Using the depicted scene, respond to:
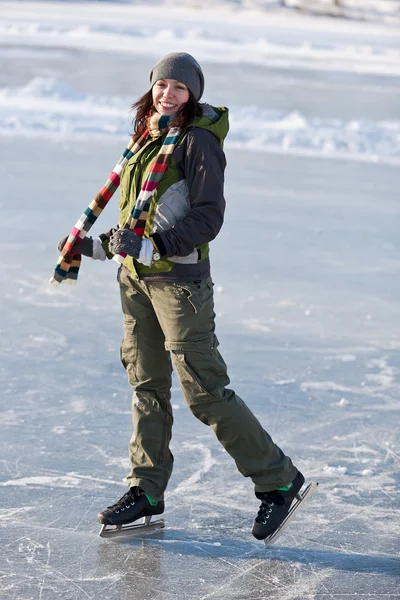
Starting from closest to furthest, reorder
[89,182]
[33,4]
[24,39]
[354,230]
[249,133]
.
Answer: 1. [354,230]
2. [89,182]
3. [249,133]
4. [24,39]
5. [33,4]

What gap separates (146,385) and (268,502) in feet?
1.62

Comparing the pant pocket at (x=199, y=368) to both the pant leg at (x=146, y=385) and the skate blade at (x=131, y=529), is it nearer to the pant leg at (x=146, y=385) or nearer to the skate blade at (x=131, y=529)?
the pant leg at (x=146, y=385)

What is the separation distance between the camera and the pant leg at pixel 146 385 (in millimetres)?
2916

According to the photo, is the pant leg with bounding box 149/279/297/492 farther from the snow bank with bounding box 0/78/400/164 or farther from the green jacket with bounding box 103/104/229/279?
the snow bank with bounding box 0/78/400/164

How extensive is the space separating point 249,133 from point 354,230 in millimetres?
4723

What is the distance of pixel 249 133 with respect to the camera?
1178 cm

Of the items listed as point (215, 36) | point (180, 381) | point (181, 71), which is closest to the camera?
point (181, 71)

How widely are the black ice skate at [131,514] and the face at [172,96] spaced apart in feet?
3.66

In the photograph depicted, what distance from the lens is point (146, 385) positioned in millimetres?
2955

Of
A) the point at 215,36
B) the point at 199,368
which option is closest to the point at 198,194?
the point at 199,368

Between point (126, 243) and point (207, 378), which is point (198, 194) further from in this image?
point (207, 378)

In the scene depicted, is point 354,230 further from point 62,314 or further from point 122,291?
point 122,291

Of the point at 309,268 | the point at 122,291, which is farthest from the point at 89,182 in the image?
the point at 122,291

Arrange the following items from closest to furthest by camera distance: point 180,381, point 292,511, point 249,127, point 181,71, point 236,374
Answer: point 181,71
point 180,381
point 292,511
point 236,374
point 249,127
